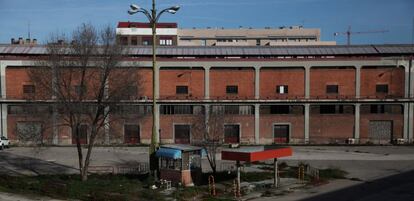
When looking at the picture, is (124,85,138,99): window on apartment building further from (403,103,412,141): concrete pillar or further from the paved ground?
(403,103,412,141): concrete pillar

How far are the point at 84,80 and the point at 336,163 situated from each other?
21596mm

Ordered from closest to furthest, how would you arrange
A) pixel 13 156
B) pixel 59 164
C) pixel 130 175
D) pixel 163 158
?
pixel 163 158 → pixel 130 175 → pixel 59 164 → pixel 13 156

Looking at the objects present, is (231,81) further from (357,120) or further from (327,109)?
(357,120)

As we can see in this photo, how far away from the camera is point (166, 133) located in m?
54.2

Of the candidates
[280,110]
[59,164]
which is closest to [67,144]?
[59,164]

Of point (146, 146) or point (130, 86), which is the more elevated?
point (130, 86)

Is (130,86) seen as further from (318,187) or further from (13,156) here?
(13,156)

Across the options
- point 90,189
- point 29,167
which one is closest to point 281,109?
point 29,167

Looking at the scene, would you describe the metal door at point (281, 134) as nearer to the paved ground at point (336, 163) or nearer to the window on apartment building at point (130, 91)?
the paved ground at point (336, 163)

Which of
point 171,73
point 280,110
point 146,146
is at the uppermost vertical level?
point 171,73

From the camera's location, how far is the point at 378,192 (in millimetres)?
23578

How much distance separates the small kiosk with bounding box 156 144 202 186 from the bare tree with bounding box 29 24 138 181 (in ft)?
14.1

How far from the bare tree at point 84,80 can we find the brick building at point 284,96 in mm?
27062

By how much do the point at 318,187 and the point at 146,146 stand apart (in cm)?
2969
